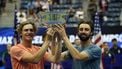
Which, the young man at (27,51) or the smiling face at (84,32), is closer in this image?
the young man at (27,51)

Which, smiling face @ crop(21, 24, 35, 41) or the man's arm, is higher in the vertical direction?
smiling face @ crop(21, 24, 35, 41)

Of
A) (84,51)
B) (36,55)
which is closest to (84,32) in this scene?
(84,51)

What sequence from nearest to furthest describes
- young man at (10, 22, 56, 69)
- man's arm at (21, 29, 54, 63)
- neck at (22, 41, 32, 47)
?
man's arm at (21, 29, 54, 63) → young man at (10, 22, 56, 69) → neck at (22, 41, 32, 47)

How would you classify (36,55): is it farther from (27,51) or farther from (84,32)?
(84,32)

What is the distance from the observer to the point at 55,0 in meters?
25.4

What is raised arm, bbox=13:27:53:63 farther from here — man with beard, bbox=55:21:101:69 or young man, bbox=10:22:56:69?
man with beard, bbox=55:21:101:69

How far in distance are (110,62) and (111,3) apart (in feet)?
32.4

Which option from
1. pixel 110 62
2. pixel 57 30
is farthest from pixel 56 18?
pixel 110 62

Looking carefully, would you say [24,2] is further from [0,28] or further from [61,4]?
[0,28]

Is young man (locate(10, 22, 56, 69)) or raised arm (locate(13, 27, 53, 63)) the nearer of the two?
raised arm (locate(13, 27, 53, 63))

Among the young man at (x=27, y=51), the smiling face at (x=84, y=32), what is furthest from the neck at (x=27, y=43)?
the smiling face at (x=84, y=32)

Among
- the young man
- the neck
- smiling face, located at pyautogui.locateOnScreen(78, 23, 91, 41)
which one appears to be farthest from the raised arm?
smiling face, located at pyautogui.locateOnScreen(78, 23, 91, 41)

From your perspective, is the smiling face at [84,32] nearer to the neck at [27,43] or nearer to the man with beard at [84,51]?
the man with beard at [84,51]

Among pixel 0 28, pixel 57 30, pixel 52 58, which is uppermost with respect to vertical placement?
pixel 57 30
